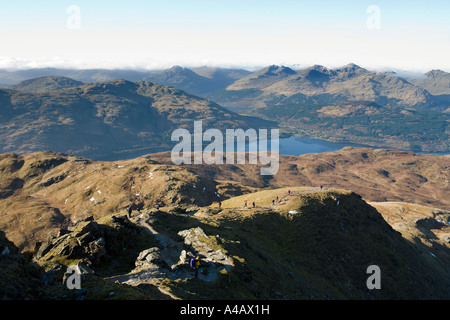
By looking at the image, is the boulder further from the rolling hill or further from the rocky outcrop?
the rocky outcrop

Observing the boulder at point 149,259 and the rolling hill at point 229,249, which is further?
the boulder at point 149,259

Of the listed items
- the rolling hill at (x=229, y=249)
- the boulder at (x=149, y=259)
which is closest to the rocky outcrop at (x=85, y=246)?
the rolling hill at (x=229, y=249)

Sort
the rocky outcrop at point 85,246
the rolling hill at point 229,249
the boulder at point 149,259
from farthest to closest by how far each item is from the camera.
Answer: the boulder at point 149,259 → the rocky outcrop at point 85,246 → the rolling hill at point 229,249

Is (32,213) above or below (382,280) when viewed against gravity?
below

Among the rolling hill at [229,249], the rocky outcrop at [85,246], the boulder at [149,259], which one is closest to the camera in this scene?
the rolling hill at [229,249]

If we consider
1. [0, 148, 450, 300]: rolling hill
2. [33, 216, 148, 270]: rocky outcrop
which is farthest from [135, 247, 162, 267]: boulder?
[33, 216, 148, 270]: rocky outcrop

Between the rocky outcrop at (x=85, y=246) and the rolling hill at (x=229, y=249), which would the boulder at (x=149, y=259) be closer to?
the rolling hill at (x=229, y=249)

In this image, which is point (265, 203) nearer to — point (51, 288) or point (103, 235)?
point (103, 235)

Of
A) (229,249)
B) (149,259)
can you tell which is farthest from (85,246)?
(229,249)

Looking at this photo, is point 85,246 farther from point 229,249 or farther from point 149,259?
point 229,249
